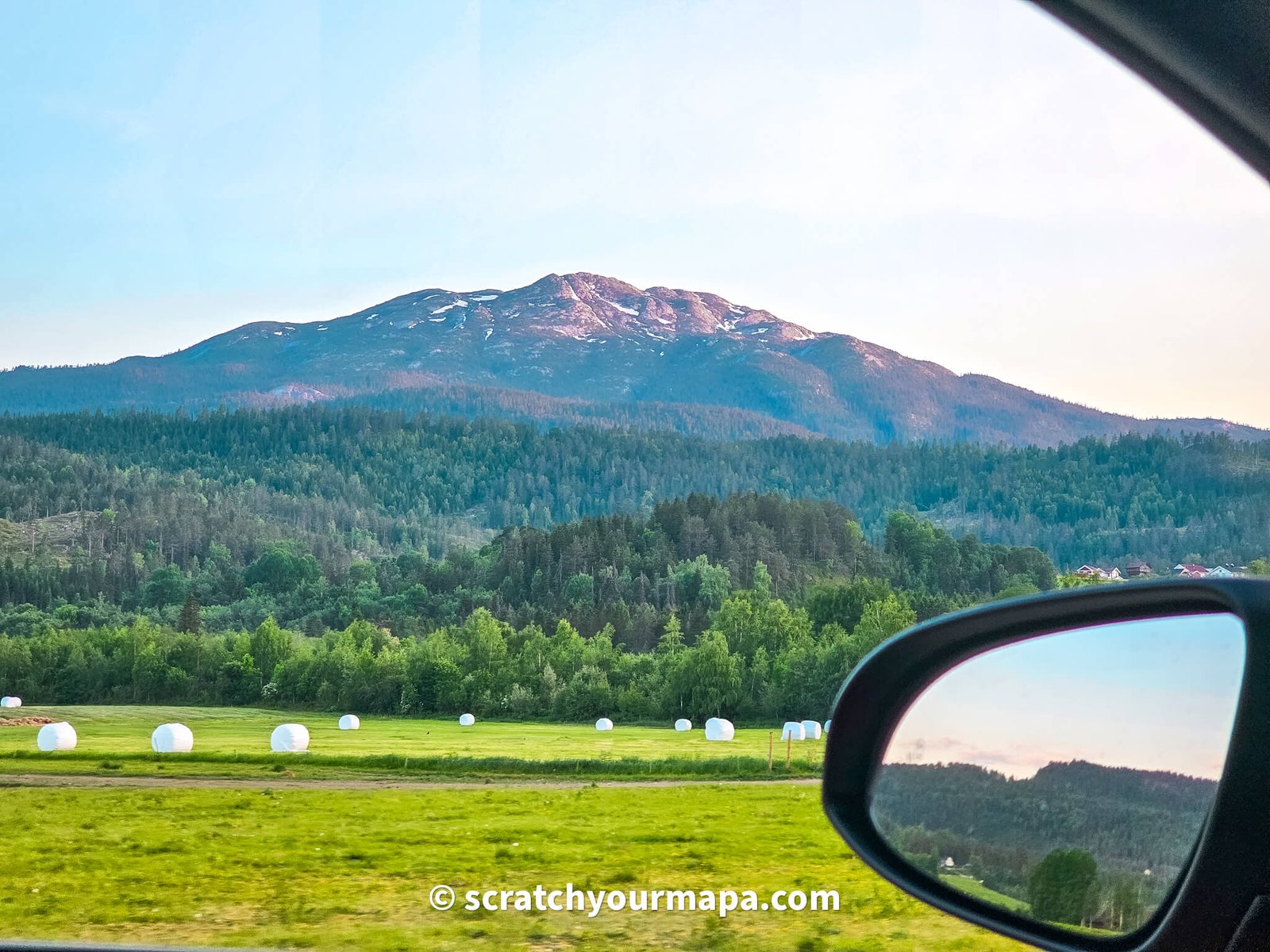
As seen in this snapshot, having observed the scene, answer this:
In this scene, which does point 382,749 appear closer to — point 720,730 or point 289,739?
point 289,739

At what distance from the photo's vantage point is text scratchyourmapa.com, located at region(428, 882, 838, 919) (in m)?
4.82

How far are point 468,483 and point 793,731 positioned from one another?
12.3 ft

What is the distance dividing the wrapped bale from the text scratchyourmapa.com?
1.64 meters

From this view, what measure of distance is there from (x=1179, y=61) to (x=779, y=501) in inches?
297

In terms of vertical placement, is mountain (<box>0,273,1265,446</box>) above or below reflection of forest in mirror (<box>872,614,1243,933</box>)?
above

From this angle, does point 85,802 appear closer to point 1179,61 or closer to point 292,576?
point 292,576

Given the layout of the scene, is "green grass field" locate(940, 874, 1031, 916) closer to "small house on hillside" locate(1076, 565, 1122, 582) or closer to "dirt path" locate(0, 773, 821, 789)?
"small house on hillside" locate(1076, 565, 1122, 582)

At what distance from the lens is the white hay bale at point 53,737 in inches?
251

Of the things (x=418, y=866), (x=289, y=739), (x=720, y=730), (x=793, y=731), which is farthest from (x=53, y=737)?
(x=793, y=731)

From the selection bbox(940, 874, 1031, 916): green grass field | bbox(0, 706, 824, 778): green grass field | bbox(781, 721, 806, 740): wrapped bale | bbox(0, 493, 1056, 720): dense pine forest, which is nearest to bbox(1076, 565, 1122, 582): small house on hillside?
bbox(940, 874, 1031, 916): green grass field

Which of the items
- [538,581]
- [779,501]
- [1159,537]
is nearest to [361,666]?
[538,581]

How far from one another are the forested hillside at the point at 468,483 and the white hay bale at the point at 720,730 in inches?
59.6

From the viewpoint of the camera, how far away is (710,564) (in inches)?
312

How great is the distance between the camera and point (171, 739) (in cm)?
668
